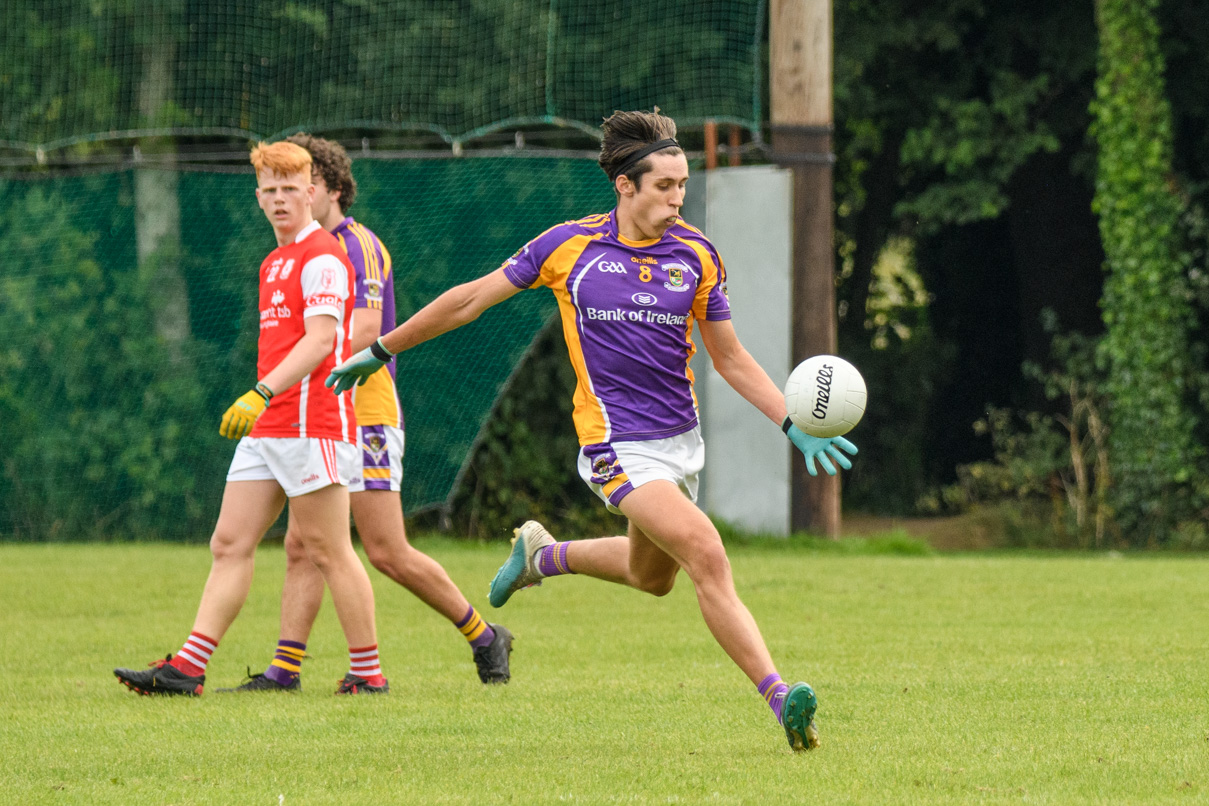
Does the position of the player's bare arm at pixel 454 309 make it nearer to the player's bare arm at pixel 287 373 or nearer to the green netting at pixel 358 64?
the player's bare arm at pixel 287 373

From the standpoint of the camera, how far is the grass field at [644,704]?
4613 millimetres

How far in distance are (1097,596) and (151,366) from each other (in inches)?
321

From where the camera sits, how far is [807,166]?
13.7 metres

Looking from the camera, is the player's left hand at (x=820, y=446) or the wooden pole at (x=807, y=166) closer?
the player's left hand at (x=820, y=446)

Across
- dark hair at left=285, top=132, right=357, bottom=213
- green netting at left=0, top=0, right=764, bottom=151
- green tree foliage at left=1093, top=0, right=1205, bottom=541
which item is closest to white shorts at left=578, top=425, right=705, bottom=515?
dark hair at left=285, top=132, right=357, bottom=213

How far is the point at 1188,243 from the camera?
50.8 feet

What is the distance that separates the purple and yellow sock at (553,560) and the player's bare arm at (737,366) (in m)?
0.97

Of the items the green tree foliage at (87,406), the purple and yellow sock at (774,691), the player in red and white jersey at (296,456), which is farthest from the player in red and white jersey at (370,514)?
the green tree foliage at (87,406)

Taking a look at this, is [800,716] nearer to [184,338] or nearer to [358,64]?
[184,338]

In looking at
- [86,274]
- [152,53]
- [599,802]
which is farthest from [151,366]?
[599,802]

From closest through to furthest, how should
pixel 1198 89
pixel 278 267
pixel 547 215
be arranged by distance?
pixel 278 267 < pixel 547 215 < pixel 1198 89

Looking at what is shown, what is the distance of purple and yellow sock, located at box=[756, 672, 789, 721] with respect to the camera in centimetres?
495

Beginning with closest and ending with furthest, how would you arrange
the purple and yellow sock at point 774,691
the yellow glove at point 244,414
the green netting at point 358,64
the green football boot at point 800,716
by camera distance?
the green football boot at point 800,716
the purple and yellow sock at point 774,691
the yellow glove at point 244,414
the green netting at point 358,64

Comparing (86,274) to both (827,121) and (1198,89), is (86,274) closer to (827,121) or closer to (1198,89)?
(827,121)
